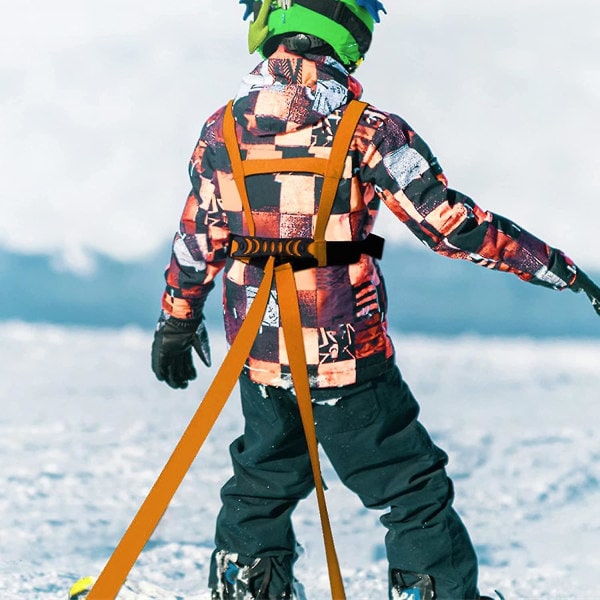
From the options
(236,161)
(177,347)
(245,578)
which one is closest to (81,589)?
(245,578)

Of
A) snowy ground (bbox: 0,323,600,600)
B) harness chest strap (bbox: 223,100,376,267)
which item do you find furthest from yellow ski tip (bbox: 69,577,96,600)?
harness chest strap (bbox: 223,100,376,267)

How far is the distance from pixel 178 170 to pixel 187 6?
224cm

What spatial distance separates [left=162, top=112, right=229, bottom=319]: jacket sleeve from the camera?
72.5 inches

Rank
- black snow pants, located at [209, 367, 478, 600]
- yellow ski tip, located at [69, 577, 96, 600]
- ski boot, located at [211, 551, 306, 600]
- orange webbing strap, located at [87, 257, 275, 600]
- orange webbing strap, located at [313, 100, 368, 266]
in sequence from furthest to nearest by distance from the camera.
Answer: yellow ski tip, located at [69, 577, 96, 600], ski boot, located at [211, 551, 306, 600], black snow pants, located at [209, 367, 478, 600], orange webbing strap, located at [313, 100, 368, 266], orange webbing strap, located at [87, 257, 275, 600]

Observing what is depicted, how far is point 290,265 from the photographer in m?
1.72

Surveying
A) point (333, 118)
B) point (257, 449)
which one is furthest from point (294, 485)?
point (333, 118)

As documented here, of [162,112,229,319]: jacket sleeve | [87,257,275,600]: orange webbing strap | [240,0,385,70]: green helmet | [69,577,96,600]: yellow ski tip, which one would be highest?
[240,0,385,70]: green helmet

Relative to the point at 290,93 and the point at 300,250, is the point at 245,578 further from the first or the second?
the point at 290,93

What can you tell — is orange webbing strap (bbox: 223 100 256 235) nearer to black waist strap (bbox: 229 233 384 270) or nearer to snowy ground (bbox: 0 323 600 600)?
black waist strap (bbox: 229 233 384 270)

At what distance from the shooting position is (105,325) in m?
6.56

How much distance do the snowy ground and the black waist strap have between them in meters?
0.86

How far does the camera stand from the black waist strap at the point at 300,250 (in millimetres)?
1711

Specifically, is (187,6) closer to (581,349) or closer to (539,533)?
(581,349)

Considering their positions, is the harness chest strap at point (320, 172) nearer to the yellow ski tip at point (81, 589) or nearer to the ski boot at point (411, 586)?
the ski boot at point (411, 586)
